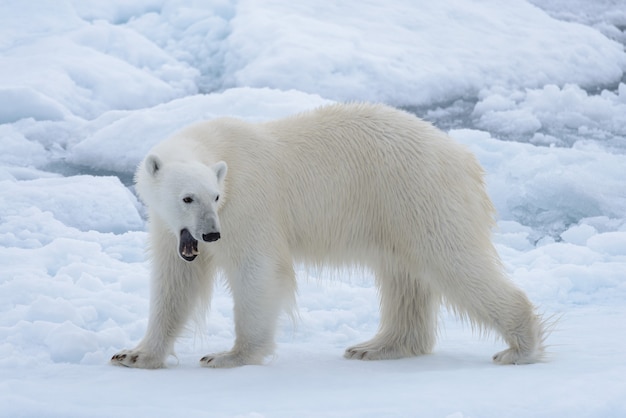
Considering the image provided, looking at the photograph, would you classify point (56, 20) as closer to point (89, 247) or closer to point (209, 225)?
point (89, 247)

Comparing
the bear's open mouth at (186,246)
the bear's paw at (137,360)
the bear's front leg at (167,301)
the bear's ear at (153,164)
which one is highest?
the bear's ear at (153,164)

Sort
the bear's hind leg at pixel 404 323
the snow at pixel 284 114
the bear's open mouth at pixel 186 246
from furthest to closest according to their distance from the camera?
the bear's hind leg at pixel 404 323 → the bear's open mouth at pixel 186 246 → the snow at pixel 284 114

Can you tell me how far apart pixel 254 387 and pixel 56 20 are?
8.08 meters

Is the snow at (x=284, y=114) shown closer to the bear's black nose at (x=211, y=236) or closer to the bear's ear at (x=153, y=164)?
the bear's black nose at (x=211, y=236)

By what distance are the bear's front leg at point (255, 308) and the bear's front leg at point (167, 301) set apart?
0.64ft

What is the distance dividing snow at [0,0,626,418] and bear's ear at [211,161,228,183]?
74cm

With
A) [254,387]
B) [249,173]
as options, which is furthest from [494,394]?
[249,173]

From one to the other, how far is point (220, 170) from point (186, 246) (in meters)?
0.33

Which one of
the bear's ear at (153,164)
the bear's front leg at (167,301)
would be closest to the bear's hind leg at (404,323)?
the bear's front leg at (167,301)

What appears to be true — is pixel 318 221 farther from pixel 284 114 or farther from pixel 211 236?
pixel 284 114

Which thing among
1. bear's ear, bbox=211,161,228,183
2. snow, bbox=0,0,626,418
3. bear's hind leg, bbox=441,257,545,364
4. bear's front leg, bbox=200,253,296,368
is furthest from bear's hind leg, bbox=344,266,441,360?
bear's ear, bbox=211,161,228,183

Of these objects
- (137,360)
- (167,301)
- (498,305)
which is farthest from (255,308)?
(498,305)

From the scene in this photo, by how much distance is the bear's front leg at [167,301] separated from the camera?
12.6 feet

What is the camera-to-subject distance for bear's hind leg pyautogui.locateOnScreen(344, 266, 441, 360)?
4.21 metres
